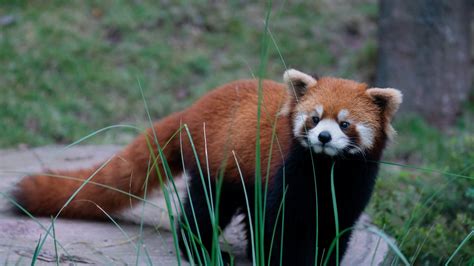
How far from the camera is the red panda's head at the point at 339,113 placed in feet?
10.9

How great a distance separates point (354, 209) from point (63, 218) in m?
1.70

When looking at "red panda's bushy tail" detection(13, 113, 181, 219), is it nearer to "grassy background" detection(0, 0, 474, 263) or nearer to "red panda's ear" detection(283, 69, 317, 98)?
"red panda's ear" detection(283, 69, 317, 98)

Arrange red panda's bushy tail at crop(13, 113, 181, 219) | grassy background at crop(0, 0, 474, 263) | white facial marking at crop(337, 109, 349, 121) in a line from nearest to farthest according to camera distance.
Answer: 1. white facial marking at crop(337, 109, 349, 121)
2. red panda's bushy tail at crop(13, 113, 181, 219)
3. grassy background at crop(0, 0, 474, 263)

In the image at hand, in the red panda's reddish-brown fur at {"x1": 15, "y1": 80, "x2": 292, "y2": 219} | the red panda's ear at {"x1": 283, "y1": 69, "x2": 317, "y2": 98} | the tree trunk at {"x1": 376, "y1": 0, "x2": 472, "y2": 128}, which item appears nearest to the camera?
the red panda's ear at {"x1": 283, "y1": 69, "x2": 317, "y2": 98}

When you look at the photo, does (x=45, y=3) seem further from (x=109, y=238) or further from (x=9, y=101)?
(x=109, y=238)

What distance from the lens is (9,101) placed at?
711 cm

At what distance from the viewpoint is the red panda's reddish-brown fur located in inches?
157

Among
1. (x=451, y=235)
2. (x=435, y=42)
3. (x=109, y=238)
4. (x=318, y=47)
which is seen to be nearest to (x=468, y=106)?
(x=435, y=42)

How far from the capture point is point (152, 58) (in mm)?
8172

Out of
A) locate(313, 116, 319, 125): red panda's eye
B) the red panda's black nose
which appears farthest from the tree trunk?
the red panda's black nose

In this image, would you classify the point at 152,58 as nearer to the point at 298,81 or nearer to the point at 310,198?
the point at 298,81

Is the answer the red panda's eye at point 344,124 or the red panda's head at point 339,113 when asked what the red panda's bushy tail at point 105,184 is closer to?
the red panda's head at point 339,113

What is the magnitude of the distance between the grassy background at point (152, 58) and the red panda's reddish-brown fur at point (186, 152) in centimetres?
213

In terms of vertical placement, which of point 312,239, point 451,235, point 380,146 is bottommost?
point 451,235
